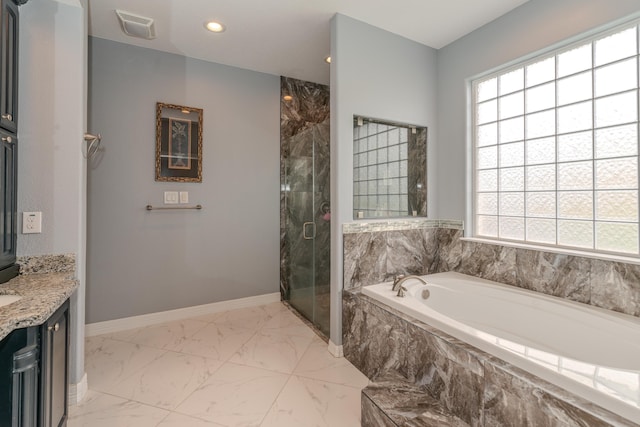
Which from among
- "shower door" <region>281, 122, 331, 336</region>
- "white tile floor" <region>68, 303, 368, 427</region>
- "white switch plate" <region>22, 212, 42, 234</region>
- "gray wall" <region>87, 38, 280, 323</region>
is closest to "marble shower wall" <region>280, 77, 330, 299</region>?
"shower door" <region>281, 122, 331, 336</region>

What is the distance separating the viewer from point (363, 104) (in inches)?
97.1

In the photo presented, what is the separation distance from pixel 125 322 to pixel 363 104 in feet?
9.60

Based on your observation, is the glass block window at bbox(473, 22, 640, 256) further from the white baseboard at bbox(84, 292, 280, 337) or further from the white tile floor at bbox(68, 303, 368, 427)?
the white baseboard at bbox(84, 292, 280, 337)

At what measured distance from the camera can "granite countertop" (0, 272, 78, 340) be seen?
1035 mm

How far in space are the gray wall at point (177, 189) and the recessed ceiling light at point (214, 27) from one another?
1.99 feet

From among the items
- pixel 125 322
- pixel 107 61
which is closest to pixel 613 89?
pixel 107 61

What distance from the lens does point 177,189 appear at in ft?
9.84

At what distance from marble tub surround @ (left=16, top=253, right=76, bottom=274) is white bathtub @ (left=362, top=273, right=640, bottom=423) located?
6.27 ft

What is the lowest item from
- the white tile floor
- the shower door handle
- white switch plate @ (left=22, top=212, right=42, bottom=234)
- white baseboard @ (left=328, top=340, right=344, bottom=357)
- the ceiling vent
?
the white tile floor

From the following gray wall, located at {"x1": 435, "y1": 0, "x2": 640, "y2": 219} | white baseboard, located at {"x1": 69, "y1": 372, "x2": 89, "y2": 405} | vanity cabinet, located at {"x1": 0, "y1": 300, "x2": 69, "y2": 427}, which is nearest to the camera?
vanity cabinet, located at {"x1": 0, "y1": 300, "x2": 69, "y2": 427}

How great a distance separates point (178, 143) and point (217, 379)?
2.18 m

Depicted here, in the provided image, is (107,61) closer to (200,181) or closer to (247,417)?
(200,181)

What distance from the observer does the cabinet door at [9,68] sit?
148cm

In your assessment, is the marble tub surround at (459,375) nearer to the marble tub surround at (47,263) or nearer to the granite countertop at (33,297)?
the granite countertop at (33,297)
